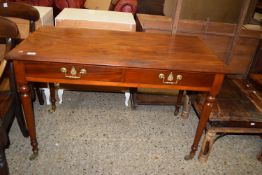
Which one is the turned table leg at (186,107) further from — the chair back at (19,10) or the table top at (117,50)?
the chair back at (19,10)

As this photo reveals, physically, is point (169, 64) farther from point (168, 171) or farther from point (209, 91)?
point (168, 171)

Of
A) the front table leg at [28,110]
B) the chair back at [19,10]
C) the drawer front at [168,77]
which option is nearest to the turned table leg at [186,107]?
the drawer front at [168,77]

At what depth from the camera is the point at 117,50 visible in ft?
4.55

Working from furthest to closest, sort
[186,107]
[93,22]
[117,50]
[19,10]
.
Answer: [186,107] < [93,22] < [19,10] < [117,50]

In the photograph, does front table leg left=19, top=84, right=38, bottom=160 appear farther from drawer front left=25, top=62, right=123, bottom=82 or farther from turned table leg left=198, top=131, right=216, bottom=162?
turned table leg left=198, top=131, right=216, bottom=162

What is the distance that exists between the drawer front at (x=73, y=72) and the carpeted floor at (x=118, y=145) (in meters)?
0.66

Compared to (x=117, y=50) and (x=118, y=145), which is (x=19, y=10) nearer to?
(x=117, y=50)

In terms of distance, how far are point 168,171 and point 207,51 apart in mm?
871

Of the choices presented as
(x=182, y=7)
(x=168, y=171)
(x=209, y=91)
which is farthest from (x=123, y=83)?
(x=182, y=7)

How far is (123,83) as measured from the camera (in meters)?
1.33

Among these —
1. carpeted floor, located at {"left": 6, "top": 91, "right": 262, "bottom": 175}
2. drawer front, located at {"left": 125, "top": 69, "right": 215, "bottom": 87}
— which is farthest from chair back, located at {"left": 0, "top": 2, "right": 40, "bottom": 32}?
drawer front, located at {"left": 125, "top": 69, "right": 215, "bottom": 87}

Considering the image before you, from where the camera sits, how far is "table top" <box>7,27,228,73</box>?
1.23 metres

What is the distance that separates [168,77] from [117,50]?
1.15 feet

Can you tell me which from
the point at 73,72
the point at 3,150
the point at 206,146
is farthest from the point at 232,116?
the point at 3,150
